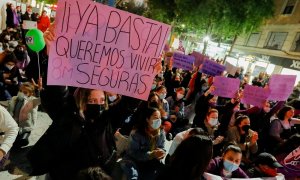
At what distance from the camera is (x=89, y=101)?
266 centimetres

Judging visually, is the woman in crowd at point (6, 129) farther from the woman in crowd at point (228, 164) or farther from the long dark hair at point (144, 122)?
the woman in crowd at point (228, 164)

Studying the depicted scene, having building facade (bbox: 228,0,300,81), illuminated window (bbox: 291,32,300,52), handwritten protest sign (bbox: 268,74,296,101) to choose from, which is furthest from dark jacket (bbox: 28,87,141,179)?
illuminated window (bbox: 291,32,300,52)

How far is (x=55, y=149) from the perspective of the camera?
7.93ft

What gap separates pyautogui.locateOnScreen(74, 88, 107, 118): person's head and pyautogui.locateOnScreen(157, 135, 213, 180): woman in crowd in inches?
31.4

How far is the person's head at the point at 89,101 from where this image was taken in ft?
8.59

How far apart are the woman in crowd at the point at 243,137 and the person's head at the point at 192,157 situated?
2664 millimetres

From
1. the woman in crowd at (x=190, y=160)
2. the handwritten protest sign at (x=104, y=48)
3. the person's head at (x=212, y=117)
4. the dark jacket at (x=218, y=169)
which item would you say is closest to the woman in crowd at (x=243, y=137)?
the person's head at (x=212, y=117)

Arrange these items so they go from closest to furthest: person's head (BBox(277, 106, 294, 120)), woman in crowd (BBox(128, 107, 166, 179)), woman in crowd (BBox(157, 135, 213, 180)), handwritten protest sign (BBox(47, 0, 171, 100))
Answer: woman in crowd (BBox(157, 135, 213, 180)), handwritten protest sign (BBox(47, 0, 171, 100)), woman in crowd (BBox(128, 107, 166, 179)), person's head (BBox(277, 106, 294, 120))

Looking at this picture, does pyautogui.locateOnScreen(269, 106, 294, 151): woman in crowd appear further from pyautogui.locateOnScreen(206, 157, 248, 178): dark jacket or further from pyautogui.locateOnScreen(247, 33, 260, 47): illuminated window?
pyautogui.locateOnScreen(247, 33, 260, 47): illuminated window

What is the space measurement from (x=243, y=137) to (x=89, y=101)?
3.23 meters

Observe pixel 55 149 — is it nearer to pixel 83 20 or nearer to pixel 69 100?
pixel 69 100

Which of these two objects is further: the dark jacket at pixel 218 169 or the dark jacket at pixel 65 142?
the dark jacket at pixel 218 169

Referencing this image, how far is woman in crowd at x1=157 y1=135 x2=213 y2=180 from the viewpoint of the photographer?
233 centimetres

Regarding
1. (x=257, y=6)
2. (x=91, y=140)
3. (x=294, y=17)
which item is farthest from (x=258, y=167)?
(x=294, y=17)
